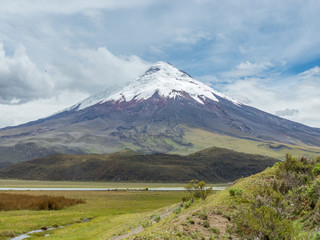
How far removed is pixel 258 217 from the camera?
14.3m

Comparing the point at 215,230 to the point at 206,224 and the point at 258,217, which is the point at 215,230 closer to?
the point at 206,224

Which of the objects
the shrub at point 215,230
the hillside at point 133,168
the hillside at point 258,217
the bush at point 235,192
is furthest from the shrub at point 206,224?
the hillside at point 133,168

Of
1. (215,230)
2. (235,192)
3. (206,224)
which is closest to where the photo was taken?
(215,230)

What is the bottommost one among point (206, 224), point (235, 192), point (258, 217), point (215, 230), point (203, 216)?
point (215, 230)

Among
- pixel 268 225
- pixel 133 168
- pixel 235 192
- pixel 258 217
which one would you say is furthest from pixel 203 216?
pixel 133 168

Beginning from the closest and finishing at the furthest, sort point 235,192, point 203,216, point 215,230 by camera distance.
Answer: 1. point 215,230
2. point 203,216
3. point 235,192

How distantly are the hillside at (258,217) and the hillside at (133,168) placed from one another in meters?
133

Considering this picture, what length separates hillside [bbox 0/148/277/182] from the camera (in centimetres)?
15925

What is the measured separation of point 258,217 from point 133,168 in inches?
6001

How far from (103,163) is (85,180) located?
19799 millimetres

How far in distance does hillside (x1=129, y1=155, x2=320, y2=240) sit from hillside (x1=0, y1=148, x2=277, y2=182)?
436 ft

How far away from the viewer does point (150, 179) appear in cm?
15512

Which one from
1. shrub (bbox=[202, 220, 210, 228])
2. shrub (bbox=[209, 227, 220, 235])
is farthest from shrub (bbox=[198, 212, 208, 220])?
shrub (bbox=[209, 227, 220, 235])

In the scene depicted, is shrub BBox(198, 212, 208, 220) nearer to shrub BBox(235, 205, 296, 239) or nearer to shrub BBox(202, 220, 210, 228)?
shrub BBox(202, 220, 210, 228)
